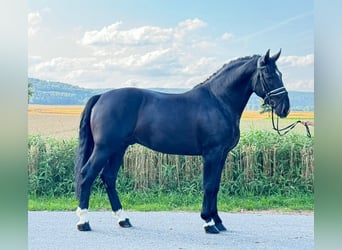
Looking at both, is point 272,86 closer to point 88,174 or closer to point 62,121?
point 88,174

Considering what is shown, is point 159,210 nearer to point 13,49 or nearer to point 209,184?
point 209,184

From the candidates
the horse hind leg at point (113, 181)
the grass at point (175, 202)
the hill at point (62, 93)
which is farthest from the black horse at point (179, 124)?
the hill at point (62, 93)

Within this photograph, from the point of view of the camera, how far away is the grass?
5.68 meters

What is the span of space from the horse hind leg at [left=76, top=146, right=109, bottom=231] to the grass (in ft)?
4.65

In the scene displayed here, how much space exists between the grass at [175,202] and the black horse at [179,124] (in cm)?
148

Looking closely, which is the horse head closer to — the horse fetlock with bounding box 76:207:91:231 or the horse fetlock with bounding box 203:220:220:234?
the horse fetlock with bounding box 203:220:220:234

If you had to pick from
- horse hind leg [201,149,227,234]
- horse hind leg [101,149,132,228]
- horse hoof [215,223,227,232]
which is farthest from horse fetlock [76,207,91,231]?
horse hoof [215,223,227,232]

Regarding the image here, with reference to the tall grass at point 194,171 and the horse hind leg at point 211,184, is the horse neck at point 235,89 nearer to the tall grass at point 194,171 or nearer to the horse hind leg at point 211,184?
the horse hind leg at point 211,184

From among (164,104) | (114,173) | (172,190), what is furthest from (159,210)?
(164,104)

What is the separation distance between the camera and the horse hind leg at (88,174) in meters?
4.14

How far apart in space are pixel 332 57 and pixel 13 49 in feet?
3.95

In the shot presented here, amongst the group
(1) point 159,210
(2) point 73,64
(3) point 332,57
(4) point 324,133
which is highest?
(2) point 73,64

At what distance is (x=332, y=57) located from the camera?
Answer: 62.4 inches

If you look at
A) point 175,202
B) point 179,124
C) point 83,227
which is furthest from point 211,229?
point 175,202
